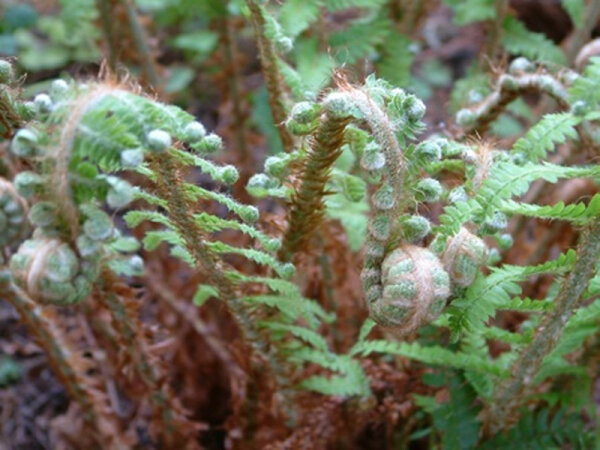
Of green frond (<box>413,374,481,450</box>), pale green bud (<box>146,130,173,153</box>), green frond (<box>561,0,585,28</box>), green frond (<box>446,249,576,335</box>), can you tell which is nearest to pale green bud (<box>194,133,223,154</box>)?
pale green bud (<box>146,130,173,153</box>)

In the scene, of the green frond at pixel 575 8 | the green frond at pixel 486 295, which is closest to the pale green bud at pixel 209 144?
the green frond at pixel 486 295

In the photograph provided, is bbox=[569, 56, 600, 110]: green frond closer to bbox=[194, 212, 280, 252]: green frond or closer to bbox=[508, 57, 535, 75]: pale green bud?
bbox=[508, 57, 535, 75]: pale green bud

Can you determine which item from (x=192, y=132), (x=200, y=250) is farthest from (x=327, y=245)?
(x=192, y=132)

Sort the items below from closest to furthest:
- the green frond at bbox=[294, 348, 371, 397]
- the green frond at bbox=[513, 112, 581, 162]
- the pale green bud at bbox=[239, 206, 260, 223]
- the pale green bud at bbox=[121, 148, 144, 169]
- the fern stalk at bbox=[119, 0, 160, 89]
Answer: the pale green bud at bbox=[121, 148, 144, 169] < the pale green bud at bbox=[239, 206, 260, 223] < the green frond at bbox=[513, 112, 581, 162] < the green frond at bbox=[294, 348, 371, 397] < the fern stalk at bbox=[119, 0, 160, 89]

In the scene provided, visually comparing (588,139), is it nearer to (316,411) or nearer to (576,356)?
(576,356)

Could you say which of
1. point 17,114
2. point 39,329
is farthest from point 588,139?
point 39,329

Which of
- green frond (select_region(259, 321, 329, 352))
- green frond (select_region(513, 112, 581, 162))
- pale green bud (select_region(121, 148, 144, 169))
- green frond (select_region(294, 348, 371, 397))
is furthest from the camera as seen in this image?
green frond (select_region(294, 348, 371, 397))

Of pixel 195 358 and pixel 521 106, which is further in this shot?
pixel 521 106
